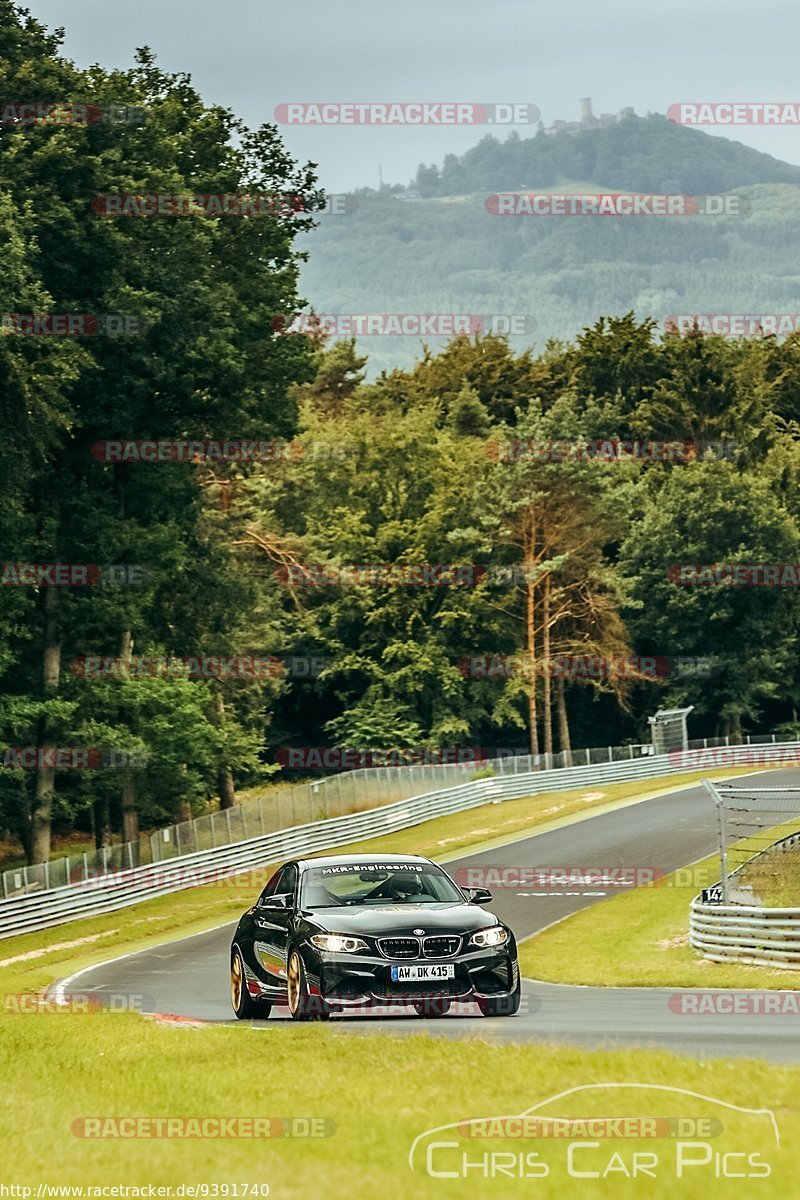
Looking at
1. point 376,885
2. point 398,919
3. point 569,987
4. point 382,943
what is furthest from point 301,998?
point 569,987

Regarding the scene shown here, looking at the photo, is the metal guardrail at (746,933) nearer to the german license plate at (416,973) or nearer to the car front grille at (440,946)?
the car front grille at (440,946)

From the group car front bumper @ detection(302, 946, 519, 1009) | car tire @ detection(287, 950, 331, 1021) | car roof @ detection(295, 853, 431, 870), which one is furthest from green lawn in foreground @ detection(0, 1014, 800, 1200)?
car roof @ detection(295, 853, 431, 870)

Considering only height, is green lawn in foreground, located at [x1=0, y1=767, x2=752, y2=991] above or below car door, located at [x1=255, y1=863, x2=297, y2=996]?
below

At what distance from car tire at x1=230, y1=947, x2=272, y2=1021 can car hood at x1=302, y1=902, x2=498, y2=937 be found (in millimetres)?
1895

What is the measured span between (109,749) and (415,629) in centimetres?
3489

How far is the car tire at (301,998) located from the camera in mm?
15549

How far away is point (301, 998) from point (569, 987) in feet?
26.8

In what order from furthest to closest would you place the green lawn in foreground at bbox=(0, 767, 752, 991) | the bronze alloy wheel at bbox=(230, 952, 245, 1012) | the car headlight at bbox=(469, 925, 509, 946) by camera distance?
1. the green lawn in foreground at bbox=(0, 767, 752, 991)
2. the bronze alloy wheel at bbox=(230, 952, 245, 1012)
3. the car headlight at bbox=(469, 925, 509, 946)

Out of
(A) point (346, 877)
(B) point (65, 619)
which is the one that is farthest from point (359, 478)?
(A) point (346, 877)

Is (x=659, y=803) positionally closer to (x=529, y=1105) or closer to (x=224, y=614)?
(x=224, y=614)

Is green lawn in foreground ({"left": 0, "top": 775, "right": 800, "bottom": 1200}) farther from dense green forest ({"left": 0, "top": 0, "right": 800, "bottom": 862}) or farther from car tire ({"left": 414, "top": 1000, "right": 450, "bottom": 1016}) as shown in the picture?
dense green forest ({"left": 0, "top": 0, "right": 800, "bottom": 862})

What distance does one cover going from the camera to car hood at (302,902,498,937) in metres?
15.4

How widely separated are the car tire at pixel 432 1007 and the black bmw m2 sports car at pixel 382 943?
1cm

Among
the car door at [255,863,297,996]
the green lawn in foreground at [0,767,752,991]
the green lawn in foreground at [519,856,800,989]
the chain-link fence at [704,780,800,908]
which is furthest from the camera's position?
the green lawn in foreground at [0,767,752,991]
